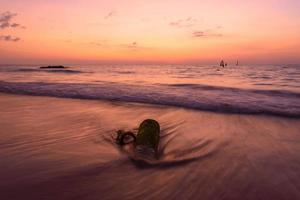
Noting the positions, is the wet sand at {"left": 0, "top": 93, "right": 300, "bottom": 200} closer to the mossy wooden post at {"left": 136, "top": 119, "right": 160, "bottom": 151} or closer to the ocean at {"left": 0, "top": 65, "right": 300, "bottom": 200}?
the ocean at {"left": 0, "top": 65, "right": 300, "bottom": 200}

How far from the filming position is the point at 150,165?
11.5 ft

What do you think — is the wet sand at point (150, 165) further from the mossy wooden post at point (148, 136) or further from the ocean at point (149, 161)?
the mossy wooden post at point (148, 136)

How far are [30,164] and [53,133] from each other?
1584 mm

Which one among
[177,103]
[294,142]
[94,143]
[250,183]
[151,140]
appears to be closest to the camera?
[250,183]

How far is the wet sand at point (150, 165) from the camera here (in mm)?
2869

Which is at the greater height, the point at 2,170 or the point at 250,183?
the point at 2,170

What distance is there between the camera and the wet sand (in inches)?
113

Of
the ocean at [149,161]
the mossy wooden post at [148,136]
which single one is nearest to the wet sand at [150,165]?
the ocean at [149,161]

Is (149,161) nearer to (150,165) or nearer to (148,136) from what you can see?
(150,165)

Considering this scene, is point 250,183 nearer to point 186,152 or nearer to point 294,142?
point 186,152

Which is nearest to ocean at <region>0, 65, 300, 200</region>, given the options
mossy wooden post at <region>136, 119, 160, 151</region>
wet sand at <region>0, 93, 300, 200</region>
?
wet sand at <region>0, 93, 300, 200</region>

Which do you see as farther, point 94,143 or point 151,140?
point 94,143

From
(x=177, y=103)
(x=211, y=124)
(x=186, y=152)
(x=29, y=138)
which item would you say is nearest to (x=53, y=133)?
(x=29, y=138)

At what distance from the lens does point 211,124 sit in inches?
246
